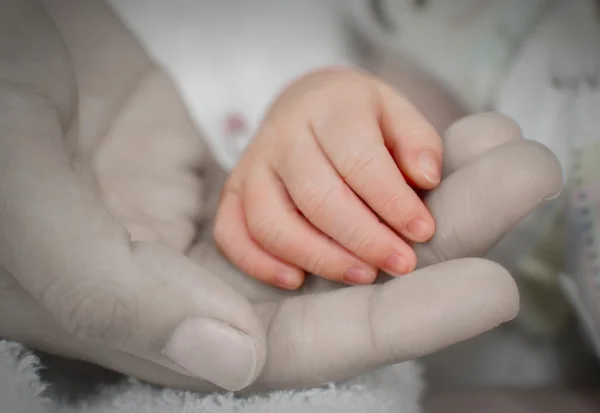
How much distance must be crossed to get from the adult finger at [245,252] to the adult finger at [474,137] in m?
0.11

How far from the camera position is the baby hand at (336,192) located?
1.01 feet

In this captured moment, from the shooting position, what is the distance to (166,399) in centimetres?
30

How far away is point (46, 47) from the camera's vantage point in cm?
33

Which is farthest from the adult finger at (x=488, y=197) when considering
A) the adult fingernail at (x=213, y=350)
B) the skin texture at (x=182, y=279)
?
the adult fingernail at (x=213, y=350)

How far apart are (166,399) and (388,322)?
0.12 m

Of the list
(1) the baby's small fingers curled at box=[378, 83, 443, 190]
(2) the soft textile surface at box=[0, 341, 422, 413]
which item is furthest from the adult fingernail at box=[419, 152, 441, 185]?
(2) the soft textile surface at box=[0, 341, 422, 413]

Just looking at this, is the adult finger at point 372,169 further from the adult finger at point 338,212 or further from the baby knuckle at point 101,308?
the baby knuckle at point 101,308

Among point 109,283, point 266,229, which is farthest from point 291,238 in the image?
point 109,283

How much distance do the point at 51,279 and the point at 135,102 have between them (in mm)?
245

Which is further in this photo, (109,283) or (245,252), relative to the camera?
(245,252)

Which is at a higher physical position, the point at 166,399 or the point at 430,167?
the point at 430,167

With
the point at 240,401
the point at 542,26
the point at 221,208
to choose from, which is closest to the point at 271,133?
the point at 221,208

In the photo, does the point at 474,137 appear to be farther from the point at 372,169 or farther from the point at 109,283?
the point at 109,283

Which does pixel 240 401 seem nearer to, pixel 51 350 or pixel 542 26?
pixel 51 350
